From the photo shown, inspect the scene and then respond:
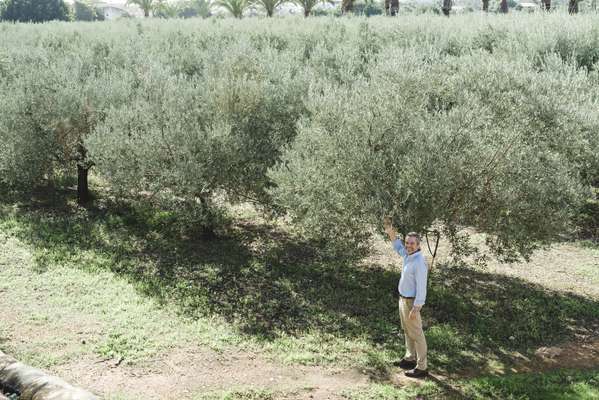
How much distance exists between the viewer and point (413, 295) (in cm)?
948

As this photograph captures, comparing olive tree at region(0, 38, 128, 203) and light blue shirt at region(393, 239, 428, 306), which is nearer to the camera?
light blue shirt at region(393, 239, 428, 306)

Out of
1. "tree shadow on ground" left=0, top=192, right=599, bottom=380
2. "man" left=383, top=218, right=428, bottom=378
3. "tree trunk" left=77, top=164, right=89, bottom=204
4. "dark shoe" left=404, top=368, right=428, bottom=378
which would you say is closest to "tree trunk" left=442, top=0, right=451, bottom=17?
"tree shadow on ground" left=0, top=192, right=599, bottom=380

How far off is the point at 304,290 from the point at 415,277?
16.4 feet

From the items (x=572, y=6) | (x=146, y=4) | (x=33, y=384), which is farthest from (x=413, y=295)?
(x=146, y=4)

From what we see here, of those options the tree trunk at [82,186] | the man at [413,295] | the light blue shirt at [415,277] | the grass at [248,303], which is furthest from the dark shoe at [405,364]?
the tree trunk at [82,186]

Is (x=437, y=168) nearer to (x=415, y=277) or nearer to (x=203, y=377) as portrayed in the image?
(x=415, y=277)

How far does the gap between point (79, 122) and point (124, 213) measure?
2.98m

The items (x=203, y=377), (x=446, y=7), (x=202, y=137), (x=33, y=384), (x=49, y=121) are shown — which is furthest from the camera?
(x=446, y=7)

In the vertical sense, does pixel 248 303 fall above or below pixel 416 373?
below

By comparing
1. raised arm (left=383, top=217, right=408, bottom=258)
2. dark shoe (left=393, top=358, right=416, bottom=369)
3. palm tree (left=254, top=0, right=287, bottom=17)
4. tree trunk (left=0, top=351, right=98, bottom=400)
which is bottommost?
dark shoe (left=393, top=358, right=416, bottom=369)

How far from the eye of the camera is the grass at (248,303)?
11.0 meters

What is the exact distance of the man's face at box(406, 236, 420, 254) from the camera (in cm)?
927

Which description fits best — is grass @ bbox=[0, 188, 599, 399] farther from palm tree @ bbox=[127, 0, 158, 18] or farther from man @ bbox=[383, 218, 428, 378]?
palm tree @ bbox=[127, 0, 158, 18]

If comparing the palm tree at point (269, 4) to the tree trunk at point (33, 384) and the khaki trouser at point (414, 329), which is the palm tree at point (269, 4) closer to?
the khaki trouser at point (414, 329)
